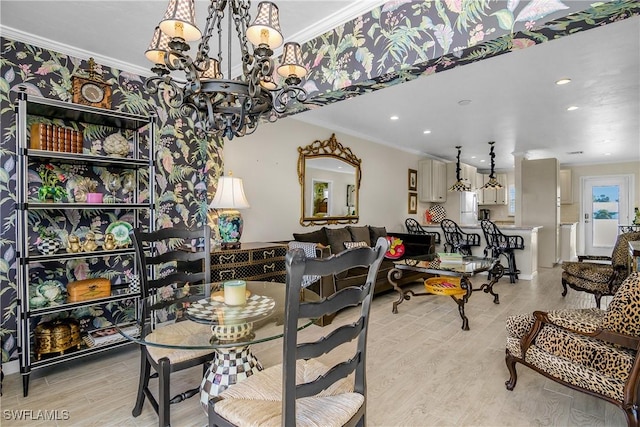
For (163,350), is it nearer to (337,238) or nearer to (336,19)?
(336,19)

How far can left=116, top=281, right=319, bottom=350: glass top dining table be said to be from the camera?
151 cm

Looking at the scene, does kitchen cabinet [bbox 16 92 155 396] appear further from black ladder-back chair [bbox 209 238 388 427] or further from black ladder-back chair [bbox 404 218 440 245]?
black ladder-back chair [bbox 404 218 440 245]

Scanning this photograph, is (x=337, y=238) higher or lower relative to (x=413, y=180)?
lower

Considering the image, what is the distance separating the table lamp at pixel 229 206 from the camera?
325 cm

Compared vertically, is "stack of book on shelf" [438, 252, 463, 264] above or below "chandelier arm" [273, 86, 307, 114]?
below

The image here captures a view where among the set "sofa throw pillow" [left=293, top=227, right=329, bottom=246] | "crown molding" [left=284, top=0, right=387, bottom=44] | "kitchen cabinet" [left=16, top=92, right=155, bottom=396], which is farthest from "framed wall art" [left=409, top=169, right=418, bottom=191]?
"kitchen cabinet" [left=16, top=92, right=155, bottom=396]

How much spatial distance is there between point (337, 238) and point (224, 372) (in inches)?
116

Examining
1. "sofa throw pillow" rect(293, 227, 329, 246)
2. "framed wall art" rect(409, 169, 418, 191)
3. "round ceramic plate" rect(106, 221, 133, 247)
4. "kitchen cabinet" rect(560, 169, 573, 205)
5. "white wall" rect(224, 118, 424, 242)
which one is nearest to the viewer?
"round ceramic plate" rect(106, 221, 133, 247)

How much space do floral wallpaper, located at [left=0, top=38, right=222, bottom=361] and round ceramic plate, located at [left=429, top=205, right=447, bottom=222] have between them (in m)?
5.44

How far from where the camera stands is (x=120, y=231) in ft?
9.41

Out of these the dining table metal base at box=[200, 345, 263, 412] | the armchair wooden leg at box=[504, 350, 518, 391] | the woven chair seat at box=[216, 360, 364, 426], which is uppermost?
the woven chair seat at box=[216, 360, 364, 426]

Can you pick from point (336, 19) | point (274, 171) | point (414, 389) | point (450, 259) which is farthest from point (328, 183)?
point (414, 389)

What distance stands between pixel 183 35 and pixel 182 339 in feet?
4.59

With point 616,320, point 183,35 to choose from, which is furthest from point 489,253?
point 183,35
